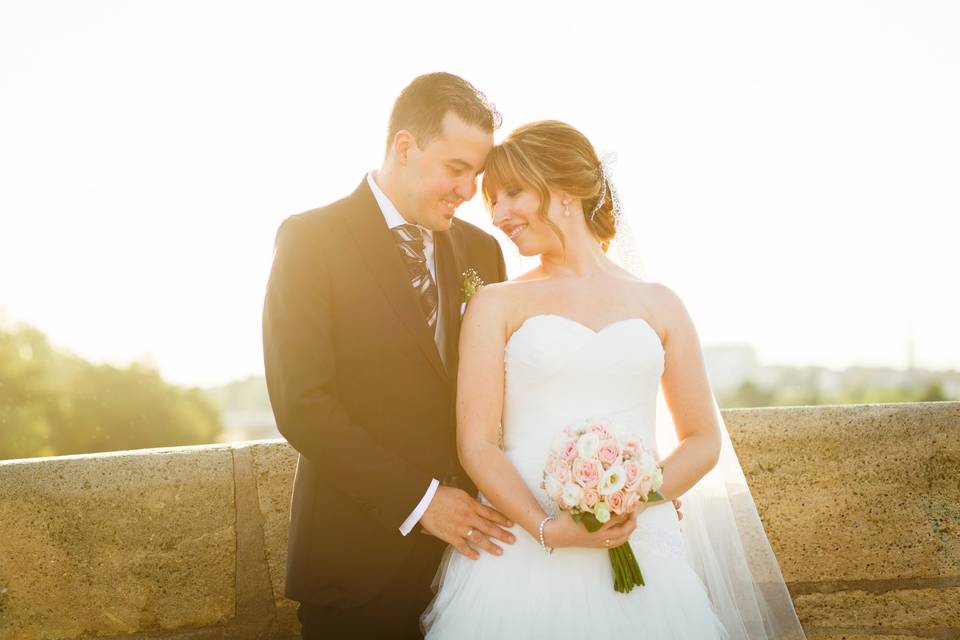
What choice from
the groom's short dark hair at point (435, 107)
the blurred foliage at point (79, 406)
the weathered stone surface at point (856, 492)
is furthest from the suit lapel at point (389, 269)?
the blurred foliage at point (79, 406)

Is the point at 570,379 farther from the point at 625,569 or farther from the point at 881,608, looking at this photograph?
the point at 881,608

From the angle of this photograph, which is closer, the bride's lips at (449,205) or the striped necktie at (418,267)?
the striped necktie at (418,267)

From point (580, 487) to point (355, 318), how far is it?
1028mm

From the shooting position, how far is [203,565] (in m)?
3.39

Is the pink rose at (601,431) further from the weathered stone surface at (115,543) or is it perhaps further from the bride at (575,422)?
the weathered stone surface at (115,543)

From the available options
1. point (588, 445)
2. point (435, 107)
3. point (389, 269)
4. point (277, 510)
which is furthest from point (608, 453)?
A: point (435, 107)

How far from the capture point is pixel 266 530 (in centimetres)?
347

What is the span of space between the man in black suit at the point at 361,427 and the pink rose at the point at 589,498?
1.65ft

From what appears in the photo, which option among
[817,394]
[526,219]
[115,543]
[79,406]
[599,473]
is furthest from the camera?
[817,394]

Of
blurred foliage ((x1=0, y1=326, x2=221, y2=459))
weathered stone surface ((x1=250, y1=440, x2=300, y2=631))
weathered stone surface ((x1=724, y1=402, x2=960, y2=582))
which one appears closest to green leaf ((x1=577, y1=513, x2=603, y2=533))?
weathered stone surface ((x1=724, y1=402, x2=960, y2=582))

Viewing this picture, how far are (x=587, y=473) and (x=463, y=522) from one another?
0.59m

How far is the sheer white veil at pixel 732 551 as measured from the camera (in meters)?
3.29

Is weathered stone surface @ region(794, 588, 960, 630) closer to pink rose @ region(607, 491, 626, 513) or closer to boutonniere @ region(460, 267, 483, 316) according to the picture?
pink rose @ region(607, 491, 626, 513)

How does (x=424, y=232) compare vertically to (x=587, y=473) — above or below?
above
